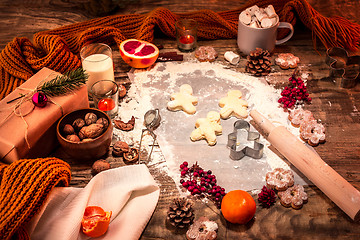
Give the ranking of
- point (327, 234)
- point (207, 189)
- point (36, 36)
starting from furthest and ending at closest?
point (36, 36) → point (207, 189) → point (327, 234)

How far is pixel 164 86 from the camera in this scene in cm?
174

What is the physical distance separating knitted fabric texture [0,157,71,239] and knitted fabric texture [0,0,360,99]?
50 cm

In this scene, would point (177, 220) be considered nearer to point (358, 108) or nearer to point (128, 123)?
point (128, 123)

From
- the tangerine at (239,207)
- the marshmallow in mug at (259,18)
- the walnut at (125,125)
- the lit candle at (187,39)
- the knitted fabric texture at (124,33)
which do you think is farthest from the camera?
the lit candle at (187,39)

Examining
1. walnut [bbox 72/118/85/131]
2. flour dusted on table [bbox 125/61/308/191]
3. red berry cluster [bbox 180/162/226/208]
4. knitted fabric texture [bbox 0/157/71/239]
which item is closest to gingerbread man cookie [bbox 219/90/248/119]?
flour dusted on table [bbox 125/61/308/191]

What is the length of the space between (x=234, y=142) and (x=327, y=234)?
0.41 m

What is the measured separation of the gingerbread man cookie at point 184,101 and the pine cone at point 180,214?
1.43 ft

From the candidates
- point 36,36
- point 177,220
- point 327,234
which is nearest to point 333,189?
point 327,234

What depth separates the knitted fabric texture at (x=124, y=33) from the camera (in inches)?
66.3

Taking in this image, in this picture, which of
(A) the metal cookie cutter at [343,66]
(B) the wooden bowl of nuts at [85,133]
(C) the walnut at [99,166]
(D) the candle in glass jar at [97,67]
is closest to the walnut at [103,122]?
(B) the wooden bowl of nuts at [85,133]

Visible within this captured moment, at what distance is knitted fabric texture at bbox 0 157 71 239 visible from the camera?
1.12 meters

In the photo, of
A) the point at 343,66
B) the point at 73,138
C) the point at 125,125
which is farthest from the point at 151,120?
the point at 343,66

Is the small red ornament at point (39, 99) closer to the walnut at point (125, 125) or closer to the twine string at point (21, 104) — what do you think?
the twine string at point (21, 104)

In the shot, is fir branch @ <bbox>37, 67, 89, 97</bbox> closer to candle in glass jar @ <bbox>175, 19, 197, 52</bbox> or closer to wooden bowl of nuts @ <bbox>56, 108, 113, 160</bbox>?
wooden bowl of nuts @ <bbox>56, 108, 113, 160</bbox>
